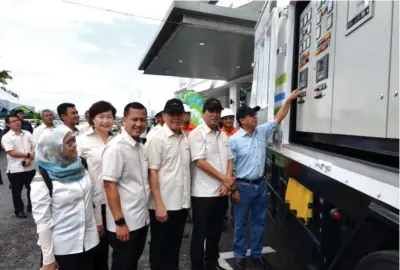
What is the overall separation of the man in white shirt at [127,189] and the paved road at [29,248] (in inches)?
43.4

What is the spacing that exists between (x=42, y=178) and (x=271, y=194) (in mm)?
2170

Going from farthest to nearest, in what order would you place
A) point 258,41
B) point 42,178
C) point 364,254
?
point 258,41, point 42,178, point 364,254

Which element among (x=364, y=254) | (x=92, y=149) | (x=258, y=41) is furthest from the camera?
(x=258, y=41)

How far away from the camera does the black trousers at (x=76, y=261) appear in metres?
1.83

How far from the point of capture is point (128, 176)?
2.14 m

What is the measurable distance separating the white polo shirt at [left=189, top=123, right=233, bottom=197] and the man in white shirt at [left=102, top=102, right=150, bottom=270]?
56cm

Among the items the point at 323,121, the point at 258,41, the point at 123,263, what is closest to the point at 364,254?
the point at 323,121

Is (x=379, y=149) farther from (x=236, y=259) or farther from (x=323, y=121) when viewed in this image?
(x=236, y=259)

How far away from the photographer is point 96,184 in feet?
7.93

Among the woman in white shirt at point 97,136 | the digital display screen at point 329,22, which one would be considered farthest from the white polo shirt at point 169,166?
the digital display screen at point 329,22

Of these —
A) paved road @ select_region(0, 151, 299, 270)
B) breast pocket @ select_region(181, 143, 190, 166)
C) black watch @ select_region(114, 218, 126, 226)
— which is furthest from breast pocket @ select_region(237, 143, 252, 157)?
black watch @ select_region(114, 218, 126, 226)

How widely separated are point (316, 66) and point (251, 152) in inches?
44.4

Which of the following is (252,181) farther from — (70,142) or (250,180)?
(70,142)

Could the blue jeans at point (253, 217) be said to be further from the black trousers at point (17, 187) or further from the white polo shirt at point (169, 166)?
the black trousers at point (17, 187)
